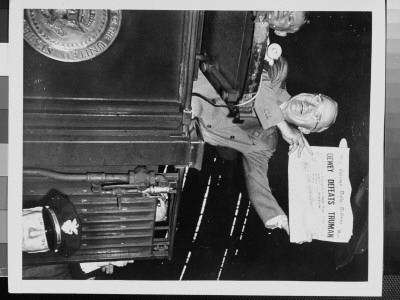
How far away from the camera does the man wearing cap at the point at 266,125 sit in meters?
1.61

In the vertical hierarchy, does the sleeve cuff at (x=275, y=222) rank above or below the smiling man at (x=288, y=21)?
below

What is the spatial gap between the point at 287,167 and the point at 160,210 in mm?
341

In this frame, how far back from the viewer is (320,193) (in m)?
1.66

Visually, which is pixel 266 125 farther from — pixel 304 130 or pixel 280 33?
pixel 280 33

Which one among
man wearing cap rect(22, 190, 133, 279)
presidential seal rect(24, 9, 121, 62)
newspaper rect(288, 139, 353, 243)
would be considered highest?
presidential seal rect(24, 9, 121, 62)

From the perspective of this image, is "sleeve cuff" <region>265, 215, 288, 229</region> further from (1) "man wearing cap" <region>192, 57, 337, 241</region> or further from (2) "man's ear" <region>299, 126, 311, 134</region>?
(2) "man's ear" <region>299, 126, 311, 134</region>

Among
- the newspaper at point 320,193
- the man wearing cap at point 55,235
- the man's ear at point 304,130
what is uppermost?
the man's ear at point 304,130

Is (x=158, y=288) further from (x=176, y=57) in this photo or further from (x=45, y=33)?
(x=45, y=33)

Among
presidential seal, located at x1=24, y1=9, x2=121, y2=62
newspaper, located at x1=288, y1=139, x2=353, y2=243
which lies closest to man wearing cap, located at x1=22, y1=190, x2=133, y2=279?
presidential seal, located at x1=24, y1=9, x2=121, y2=62

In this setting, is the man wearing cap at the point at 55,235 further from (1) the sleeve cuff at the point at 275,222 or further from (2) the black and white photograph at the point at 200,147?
(1) the sleeve cuff at the point at 275,222

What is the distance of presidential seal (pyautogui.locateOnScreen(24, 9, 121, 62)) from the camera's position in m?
1.58

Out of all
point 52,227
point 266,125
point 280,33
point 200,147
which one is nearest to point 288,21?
point 280,33

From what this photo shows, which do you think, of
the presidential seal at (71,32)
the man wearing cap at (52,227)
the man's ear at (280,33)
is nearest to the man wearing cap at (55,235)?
the man wearing cap at (52,227)

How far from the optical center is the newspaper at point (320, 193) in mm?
1655
